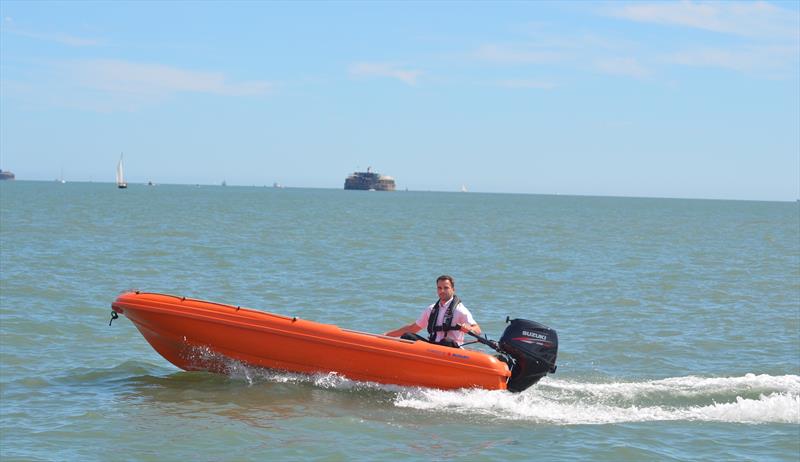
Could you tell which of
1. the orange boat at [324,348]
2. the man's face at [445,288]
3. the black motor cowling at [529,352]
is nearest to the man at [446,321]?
the man's face at [445,288]

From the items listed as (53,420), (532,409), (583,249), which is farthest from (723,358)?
(583,249)

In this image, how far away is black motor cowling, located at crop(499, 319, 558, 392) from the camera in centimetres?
986

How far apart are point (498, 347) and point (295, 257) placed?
1809 cm

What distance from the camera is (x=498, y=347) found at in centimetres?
1005

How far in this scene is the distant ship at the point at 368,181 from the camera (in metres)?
177

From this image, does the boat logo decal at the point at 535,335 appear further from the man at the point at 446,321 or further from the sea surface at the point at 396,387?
the sea surface at the point at 396,387

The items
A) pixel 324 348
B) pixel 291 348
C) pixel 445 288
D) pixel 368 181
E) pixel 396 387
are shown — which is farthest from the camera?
pixel 368 181

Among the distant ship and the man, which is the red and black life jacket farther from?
the distant ship

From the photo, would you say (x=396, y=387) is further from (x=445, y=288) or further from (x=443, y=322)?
(x=445, y=288)

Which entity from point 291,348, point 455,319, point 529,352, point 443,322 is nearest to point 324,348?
point 291,348

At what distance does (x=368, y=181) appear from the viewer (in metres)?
179

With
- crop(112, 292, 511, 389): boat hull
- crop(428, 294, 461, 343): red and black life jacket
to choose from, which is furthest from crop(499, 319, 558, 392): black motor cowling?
crop(428, 294, 461, 343): red and black life jacket

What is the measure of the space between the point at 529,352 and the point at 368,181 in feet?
555

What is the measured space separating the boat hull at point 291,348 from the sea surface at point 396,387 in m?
0.16
